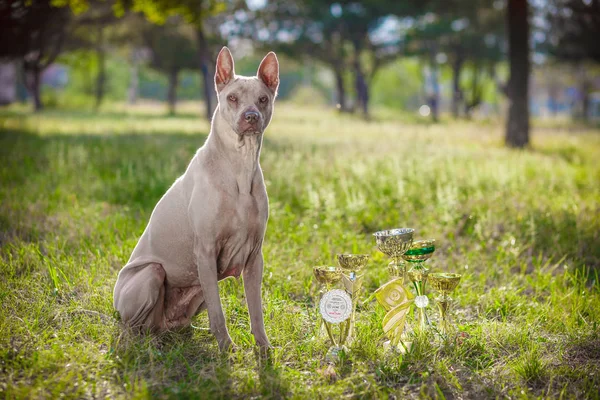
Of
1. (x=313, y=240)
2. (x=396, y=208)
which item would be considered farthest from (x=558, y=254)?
(x=313, y=240)

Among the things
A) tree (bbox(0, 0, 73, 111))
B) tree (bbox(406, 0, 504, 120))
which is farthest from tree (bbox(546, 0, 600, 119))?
tree (bbox(0, 0, 73, 111))

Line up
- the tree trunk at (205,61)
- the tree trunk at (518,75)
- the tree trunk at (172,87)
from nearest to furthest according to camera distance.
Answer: the tree trunk at (518,75) < the tree trunk at (205,61) < the tree trunk at (172,87)

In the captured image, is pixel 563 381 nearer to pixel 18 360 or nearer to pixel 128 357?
pixel 128 357

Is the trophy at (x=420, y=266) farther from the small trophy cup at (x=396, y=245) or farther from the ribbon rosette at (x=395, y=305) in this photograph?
the ribbon rosette at (x=395, y=305)

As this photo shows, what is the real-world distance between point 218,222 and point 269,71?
3.28ft

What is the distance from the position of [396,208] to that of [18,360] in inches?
186

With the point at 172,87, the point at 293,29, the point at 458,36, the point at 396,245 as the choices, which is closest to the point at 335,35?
the point at 293,29

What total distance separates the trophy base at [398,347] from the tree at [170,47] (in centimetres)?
2697

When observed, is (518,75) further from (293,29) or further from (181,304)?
(293,29)

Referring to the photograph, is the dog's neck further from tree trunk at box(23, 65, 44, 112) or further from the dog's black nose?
tree trunk at box(23, 65, 44, 112)

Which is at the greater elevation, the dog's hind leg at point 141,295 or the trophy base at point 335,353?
the dog's hind leg at point 141,295

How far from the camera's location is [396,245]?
3496mm

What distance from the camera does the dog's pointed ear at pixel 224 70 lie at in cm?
324

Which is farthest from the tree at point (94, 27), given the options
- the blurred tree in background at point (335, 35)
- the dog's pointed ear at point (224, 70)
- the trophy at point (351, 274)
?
the trophy at point (351, 274)
